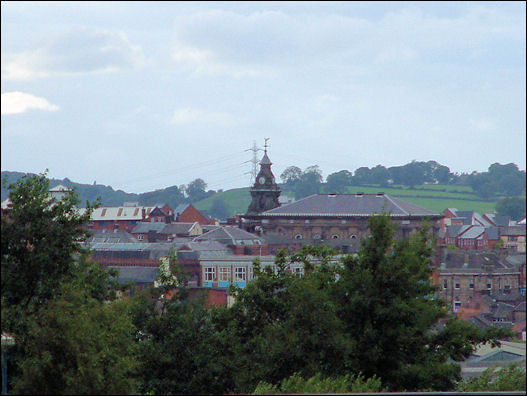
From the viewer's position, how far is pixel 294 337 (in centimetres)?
2606

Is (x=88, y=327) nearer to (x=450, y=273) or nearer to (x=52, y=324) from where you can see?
(x=52, y=324)

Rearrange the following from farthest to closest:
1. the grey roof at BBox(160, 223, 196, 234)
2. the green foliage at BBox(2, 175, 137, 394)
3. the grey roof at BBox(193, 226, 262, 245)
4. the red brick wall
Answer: the red brick wall, the grey roof at BBox(160, 223, 196, 234), the grey roof at BBox(193, 226, 262, 245), the green foliage at BBox(2, 175, 137, 394)

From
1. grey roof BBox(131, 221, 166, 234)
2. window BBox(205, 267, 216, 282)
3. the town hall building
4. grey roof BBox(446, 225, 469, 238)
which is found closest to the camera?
window BBox(205, 267, 216, 282)

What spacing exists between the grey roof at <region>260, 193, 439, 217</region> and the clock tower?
4460mm

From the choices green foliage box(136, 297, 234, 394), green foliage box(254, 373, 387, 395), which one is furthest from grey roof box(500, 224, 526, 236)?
green foliage box(254, 373, 387, 395)

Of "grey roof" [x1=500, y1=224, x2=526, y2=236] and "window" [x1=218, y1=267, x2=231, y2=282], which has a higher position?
"grey roof" [x1=500, y1=224, x2=526, y2=236]

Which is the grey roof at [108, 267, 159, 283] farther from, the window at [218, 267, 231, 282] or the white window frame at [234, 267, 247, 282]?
the white window frame at [234, 267, 247, 282]

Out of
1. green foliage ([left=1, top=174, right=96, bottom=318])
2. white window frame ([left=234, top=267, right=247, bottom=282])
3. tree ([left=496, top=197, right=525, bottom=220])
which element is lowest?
white window frame ([left=234, top=267, right=247, bottom=282])

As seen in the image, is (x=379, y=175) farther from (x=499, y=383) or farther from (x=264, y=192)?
(x=499, y=383)

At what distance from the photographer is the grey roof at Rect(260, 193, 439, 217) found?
128 meters

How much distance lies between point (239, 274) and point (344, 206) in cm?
4027

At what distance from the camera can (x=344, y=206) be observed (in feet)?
426

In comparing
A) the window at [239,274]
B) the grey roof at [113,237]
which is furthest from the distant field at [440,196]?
the window at [239,274]

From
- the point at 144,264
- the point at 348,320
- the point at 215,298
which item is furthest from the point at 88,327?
the point at 144,264
